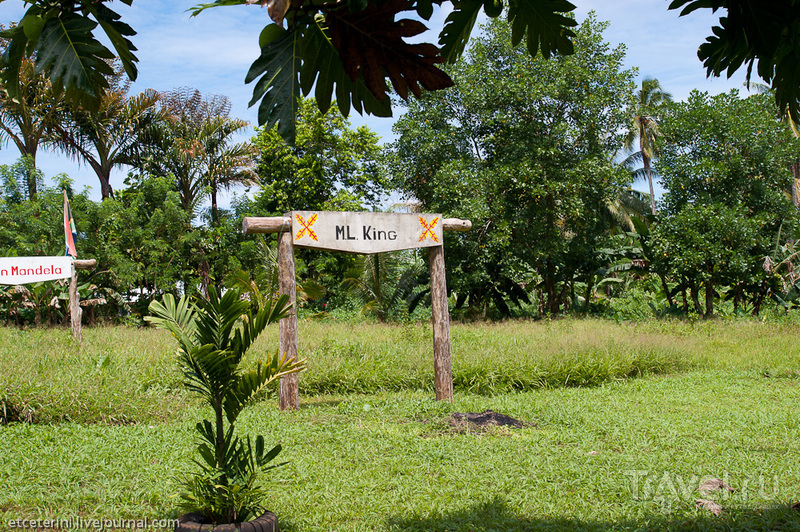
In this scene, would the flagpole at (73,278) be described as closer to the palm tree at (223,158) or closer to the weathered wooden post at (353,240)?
the weathered wooden post at (353,240)

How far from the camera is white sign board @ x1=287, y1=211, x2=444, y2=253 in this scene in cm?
662

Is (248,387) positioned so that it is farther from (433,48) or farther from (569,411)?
(569,411)

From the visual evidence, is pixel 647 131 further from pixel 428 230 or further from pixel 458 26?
pixel 458 26

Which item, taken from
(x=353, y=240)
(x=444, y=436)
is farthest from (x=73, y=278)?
(x=444, y=436)

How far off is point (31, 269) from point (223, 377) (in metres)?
6.34

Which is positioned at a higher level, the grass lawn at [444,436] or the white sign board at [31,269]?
the white sign board at [31,269]

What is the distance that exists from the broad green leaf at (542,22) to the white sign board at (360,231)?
475 cm

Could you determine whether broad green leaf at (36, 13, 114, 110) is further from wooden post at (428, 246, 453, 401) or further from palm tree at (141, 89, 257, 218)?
palm tree at (141, 89, 257, 218)

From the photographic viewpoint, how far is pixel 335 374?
8.27 meters

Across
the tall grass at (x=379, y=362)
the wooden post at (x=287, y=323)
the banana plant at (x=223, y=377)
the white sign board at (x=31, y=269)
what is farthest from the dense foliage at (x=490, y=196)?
the banana plant at (x=223, y=377)

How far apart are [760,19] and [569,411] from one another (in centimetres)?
536

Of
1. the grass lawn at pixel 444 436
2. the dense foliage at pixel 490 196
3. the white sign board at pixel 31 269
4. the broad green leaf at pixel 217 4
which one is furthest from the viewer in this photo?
the dense foliage at pixel 490 196

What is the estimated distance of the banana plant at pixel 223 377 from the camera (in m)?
3.09

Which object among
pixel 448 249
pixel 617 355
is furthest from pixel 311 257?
pixel 617 355
